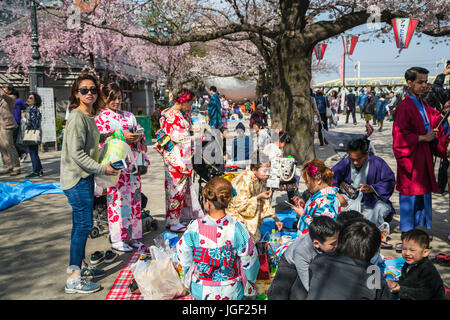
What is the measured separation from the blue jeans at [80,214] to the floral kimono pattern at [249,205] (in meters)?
1.45

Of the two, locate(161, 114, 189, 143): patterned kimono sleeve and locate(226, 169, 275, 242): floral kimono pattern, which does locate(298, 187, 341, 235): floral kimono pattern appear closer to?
locate(226, 169, 275, 242): floral kimono pattern

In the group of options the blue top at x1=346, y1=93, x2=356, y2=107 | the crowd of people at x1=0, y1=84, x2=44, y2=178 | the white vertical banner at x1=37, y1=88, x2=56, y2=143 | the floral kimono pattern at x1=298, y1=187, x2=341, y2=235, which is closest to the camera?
the floral kimono pattern at x1=298, y1=187, x2=341, y2=235

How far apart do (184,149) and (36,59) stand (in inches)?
306

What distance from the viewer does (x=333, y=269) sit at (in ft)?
7.64

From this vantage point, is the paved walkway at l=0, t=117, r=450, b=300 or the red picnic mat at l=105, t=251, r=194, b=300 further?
the paved walkway at l=0, t=117, r=450, b=300

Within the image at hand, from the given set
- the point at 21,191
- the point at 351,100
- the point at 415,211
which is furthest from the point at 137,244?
the point at 351,100

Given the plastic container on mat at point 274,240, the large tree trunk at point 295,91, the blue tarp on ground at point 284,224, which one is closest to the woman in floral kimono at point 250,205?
the plastic container on mat at point 274,240

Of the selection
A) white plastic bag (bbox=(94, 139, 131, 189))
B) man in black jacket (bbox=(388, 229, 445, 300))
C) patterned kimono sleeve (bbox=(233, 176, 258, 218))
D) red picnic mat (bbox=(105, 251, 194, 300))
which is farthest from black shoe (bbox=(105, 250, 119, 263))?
man in black jacket (bbox=(388, 229, 445, 300))

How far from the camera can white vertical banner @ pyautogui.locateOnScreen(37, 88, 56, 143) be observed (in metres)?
10.9

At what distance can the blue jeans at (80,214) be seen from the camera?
350 centimetres

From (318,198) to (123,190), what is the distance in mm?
2346

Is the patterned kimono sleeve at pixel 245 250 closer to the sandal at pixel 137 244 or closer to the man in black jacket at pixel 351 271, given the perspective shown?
the man in black jacket at pixel 351 271

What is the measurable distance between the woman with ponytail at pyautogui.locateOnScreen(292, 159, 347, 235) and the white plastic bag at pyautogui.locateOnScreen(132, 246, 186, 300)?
120cm
